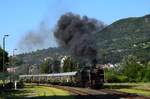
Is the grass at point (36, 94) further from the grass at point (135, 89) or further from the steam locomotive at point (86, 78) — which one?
the grass at point (135, 89)

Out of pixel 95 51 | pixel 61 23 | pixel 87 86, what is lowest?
pixel 87 86

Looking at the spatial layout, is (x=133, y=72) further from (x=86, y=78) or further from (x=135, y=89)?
(x=135, y=89)

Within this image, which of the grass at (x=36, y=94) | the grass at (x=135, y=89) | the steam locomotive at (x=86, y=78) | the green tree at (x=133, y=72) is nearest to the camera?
the grass at (x=36, y=94)

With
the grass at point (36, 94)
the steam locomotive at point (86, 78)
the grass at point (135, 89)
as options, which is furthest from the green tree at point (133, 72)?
the grass at point (36, 94)

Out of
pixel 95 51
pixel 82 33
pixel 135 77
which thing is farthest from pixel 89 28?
pixel 135 77

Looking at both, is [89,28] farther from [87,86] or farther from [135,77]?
[135,77]

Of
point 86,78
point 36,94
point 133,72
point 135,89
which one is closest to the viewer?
point 36,94

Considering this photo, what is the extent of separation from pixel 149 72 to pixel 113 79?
10.3 m

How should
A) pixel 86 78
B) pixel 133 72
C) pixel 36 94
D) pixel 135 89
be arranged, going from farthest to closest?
1. pixel 133 72
2. pixel 86 78
3. pixel 135 89
4. pixel 36 94

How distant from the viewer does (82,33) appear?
245 feet

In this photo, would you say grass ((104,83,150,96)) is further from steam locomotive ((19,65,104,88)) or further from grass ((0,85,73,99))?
grass ((0,85,73,99))

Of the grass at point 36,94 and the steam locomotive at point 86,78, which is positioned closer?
the grass at point 36,94

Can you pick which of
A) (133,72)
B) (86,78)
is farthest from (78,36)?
(133,72)

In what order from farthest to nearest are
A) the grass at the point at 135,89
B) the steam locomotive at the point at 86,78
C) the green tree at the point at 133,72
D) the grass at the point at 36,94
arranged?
the green tree at the point at 133,72 → the steam locomotive at the point at 86,78 → the grass at the point at 135,89 → the grass at the point at 36,94
